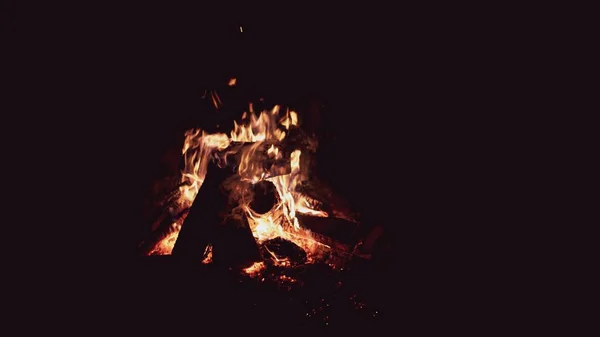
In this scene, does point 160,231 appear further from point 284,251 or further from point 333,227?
point 333,227

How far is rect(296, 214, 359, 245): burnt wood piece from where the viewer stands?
115 inches

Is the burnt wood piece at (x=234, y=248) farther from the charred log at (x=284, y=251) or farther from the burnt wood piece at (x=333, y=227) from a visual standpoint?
the burnt wood piece at (x=333, y=227)

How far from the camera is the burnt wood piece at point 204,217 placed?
2.63 metres

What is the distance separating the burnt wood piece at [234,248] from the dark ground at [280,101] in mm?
156

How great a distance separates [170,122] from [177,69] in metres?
0.45

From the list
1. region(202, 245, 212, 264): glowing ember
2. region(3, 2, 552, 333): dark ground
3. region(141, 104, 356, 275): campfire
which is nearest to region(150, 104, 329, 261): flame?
region(141, 104, 356, 275): campfire

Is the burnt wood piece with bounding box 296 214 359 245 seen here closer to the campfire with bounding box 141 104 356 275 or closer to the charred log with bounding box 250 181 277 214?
the campfire with bounding box 141 104 356 275

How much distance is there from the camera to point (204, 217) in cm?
272

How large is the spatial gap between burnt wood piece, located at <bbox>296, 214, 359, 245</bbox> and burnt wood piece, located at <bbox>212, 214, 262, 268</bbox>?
56 cm

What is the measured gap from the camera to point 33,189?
2.59m

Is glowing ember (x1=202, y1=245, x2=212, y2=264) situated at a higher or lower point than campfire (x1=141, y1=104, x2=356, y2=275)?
lower

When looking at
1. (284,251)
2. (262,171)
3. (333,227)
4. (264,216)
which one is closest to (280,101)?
(262,171)

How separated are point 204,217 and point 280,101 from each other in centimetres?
147

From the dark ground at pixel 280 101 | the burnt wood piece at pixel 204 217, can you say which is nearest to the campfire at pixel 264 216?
the burnt wood piece at pixel 204 217
